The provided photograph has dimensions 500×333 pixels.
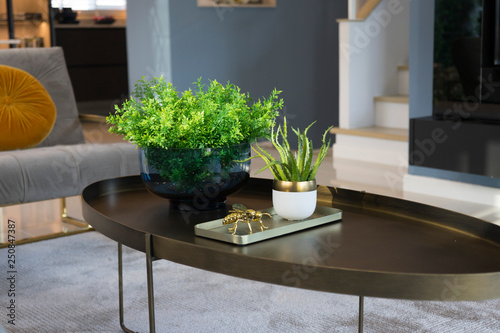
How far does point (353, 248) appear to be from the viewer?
52.7 inches

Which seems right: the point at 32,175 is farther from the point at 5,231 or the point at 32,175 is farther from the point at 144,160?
the point at 144,160

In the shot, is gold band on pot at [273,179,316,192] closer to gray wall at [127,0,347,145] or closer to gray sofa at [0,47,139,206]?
gray sofa at [0,47,139,206]

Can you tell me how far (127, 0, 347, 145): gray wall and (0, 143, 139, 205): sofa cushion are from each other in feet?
7.40

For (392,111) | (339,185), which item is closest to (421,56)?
(339,185)

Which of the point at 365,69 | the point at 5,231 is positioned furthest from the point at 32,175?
the point at 365,69

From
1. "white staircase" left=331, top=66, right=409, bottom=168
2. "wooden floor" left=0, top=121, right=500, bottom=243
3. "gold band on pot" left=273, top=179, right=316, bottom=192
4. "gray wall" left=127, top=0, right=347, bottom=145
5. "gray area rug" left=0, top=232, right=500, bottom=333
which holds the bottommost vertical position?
"gray area rug" left=0, top=232, right=500, bottom=333

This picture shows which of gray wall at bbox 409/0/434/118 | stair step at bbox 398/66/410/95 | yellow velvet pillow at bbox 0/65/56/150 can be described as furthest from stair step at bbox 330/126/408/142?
yellow velvet pillow at bbox 0/65/56/150

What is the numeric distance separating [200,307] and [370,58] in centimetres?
339

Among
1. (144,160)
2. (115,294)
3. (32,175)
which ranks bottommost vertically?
(115,294)

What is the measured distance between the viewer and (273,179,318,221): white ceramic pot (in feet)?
4.89

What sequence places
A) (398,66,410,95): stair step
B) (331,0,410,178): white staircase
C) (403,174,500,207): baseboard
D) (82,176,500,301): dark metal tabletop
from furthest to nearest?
(398,66,410,95): stair step
(331,0,410,178): white staircase
(403,174,500,207): baseboard
(82,176,500,301): dark metal tabletop

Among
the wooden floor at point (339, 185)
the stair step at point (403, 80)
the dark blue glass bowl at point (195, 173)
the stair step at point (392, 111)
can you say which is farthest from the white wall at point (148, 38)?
the dark blue glass bowl at point (195, 173)

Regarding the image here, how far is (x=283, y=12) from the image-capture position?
17.9 ft

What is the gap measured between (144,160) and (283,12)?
405cm
